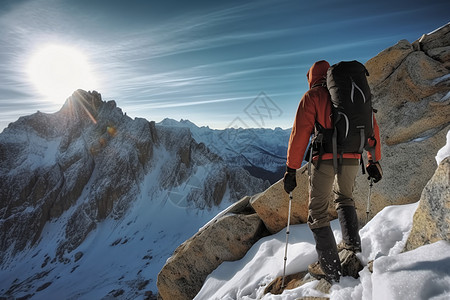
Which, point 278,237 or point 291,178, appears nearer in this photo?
point 291,178

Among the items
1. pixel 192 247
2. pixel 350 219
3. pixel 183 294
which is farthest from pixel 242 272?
pixel 350 219

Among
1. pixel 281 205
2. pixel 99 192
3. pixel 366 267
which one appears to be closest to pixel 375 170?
pixel 366 267

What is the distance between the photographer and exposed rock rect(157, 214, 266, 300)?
10.1 m

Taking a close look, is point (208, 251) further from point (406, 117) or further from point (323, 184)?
point (406, 117)

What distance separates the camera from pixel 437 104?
7301 millimetres

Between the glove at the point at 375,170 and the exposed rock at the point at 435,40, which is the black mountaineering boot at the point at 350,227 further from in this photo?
the exposed rock at the point at 435,40

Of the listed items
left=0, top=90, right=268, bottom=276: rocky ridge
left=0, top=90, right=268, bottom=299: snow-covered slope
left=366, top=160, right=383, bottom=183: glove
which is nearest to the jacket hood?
left=366, top=160, right=383, bottom=183: glove

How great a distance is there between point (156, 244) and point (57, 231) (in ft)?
176

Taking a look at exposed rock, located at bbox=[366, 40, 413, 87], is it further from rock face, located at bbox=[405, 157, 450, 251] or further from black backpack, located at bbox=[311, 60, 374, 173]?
rock face, located at bbox=[405, 157, 450, 251]

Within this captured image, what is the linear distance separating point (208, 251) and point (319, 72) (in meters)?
8.34

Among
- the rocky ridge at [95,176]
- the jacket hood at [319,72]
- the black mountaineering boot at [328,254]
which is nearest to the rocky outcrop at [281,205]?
the black mountaineering boot at [328,254]

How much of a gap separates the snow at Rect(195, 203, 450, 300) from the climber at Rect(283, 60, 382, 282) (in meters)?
0.37

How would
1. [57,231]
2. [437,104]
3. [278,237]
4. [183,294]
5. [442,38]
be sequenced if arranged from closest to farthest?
[437,104] < [442,38] < [278,237] < [183,294] < [57,231]

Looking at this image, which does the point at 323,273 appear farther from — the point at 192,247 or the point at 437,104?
the point at 192,247
